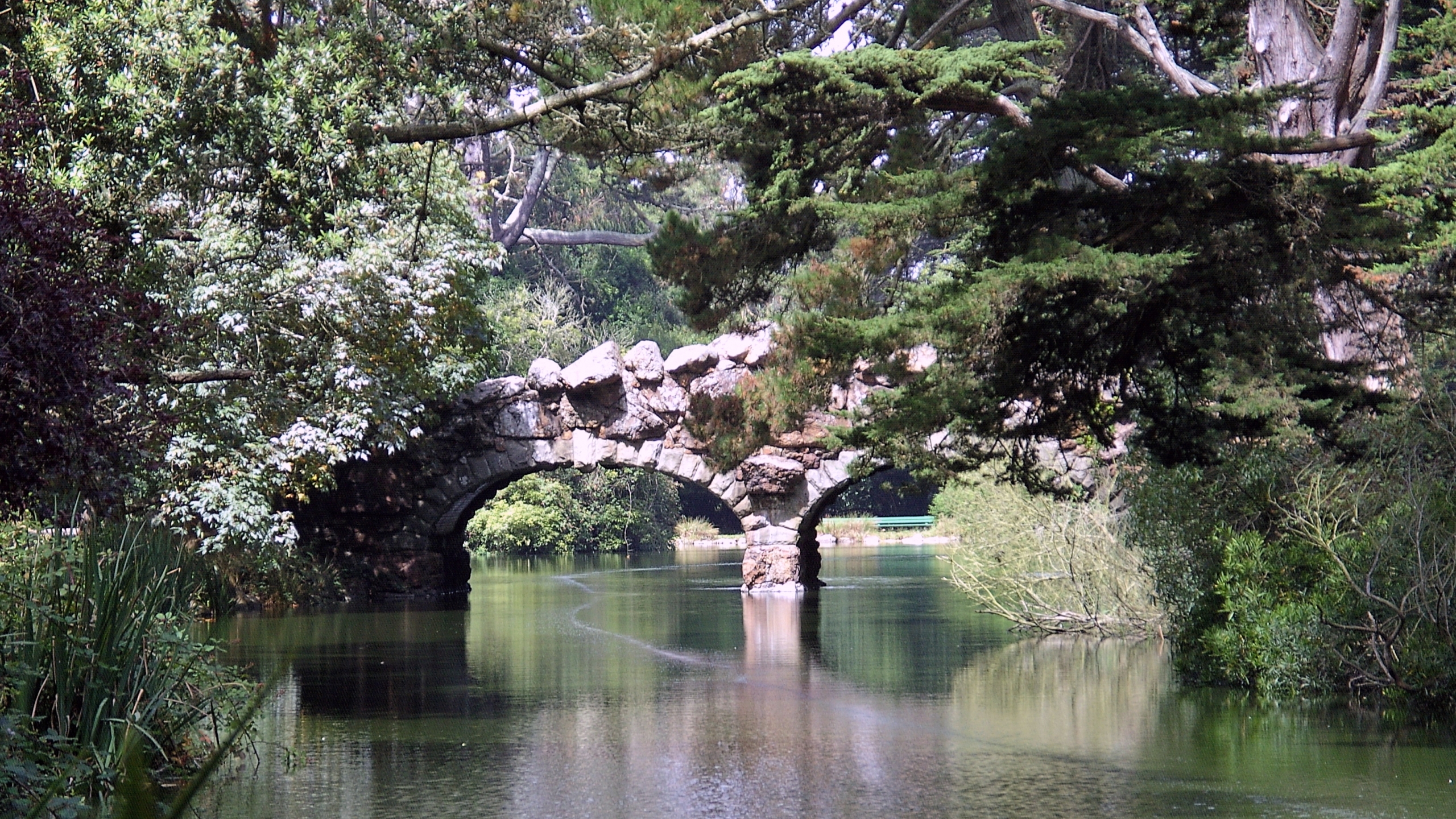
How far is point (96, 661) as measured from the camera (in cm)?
580

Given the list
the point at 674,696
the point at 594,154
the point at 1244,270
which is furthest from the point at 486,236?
the point at 1244,270

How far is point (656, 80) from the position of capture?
979cm

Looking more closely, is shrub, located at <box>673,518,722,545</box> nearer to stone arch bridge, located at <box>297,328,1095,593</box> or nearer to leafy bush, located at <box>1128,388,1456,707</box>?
stone arch bridge, located at <box>297,328,1095,593</box>

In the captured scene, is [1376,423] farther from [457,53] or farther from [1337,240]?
[457,53]

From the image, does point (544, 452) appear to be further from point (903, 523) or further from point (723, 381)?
point (903, 523)

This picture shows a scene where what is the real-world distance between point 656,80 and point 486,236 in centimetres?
1069

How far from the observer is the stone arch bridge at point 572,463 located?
19.2 meters

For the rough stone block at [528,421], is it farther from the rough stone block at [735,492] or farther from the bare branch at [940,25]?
the bare branch at [940,25]

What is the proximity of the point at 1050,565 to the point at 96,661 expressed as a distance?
935cm

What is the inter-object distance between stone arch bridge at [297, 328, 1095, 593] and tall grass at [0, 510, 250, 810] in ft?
40.4

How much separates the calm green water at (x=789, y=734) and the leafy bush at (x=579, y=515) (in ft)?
59.1

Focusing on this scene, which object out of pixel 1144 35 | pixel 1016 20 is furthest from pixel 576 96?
pixel 1144 35

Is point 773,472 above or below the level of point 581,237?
below

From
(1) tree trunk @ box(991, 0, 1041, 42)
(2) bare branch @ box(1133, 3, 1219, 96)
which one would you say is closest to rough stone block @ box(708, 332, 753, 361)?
(1) tree trunk @ box(991, 0, 1041, 42)
